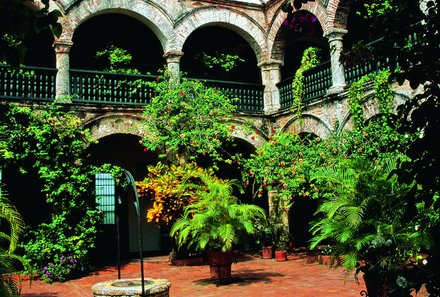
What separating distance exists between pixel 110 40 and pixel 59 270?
7648mm

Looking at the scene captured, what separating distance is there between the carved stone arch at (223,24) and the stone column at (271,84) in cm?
41

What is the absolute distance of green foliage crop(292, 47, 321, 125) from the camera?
1373cm

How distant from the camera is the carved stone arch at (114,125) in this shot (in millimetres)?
12328

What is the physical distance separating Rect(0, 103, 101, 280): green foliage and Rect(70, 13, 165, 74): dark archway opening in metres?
3.42

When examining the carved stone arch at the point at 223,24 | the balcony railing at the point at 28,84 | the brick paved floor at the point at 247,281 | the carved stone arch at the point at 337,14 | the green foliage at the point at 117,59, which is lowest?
the brick paved floor at the point at 247,281

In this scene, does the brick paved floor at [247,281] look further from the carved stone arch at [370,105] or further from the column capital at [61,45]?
the column capital at [61,45]

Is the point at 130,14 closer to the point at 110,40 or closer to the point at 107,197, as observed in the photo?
the point at 110,40

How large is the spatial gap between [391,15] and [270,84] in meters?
12.6

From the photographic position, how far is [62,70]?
12367mm

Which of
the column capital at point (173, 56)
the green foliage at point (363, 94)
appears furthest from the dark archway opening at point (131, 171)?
the green foliage at point (363, 94)

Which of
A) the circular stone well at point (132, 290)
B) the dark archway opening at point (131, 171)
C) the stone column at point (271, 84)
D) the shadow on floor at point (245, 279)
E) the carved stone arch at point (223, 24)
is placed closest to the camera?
the circular stone well at point (132, 290)

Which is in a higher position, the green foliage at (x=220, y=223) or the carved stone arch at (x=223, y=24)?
the carved stone arch at (x=223, y=24)

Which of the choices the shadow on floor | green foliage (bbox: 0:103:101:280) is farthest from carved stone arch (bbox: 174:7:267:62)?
the shadow on floor

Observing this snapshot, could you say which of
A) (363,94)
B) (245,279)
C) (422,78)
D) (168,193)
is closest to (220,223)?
(245,279)
